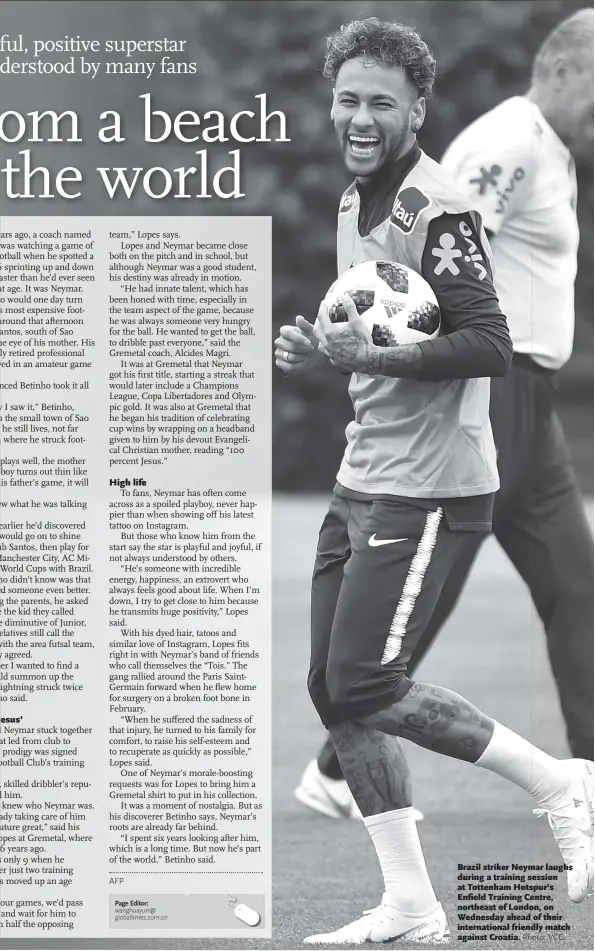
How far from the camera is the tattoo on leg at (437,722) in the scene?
3.58m

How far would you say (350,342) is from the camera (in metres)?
3.35

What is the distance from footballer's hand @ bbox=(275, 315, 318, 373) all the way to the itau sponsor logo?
0.39 metres

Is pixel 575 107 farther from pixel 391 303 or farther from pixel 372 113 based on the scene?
pixel 391 303

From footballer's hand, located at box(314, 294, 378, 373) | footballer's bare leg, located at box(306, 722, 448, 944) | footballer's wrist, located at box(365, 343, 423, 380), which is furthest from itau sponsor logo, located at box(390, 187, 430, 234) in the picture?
footballer's bare leg, located at box(306, 722, 448, 944)

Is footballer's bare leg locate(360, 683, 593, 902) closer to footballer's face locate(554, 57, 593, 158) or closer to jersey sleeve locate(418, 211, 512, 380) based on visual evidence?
jersey sleeve locate(418, 211, 512, 380)

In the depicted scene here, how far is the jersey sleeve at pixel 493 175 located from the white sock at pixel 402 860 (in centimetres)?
179

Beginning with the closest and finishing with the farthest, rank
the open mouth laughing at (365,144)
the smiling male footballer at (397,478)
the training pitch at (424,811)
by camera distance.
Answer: the smiling male footballer at (397,478) < the open mouth laughing at (365,144) < the training pitch at (424,811)

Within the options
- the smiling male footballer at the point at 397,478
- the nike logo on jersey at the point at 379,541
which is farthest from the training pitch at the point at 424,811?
the nike logo on jersey at the point at 379,541

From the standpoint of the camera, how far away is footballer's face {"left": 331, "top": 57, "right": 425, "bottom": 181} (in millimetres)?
3576

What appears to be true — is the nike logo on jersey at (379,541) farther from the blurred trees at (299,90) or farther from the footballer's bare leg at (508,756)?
the blurred trees at (299,90)

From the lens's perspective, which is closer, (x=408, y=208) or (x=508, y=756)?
(x=408, y=208)

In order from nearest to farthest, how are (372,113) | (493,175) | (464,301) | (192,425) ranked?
1. (464,301)
2. (372,113)
3. (192,425)
4. (493,175)

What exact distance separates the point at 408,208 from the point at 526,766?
155cm

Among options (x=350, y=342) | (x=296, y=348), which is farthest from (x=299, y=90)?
(x=350, y=342)
